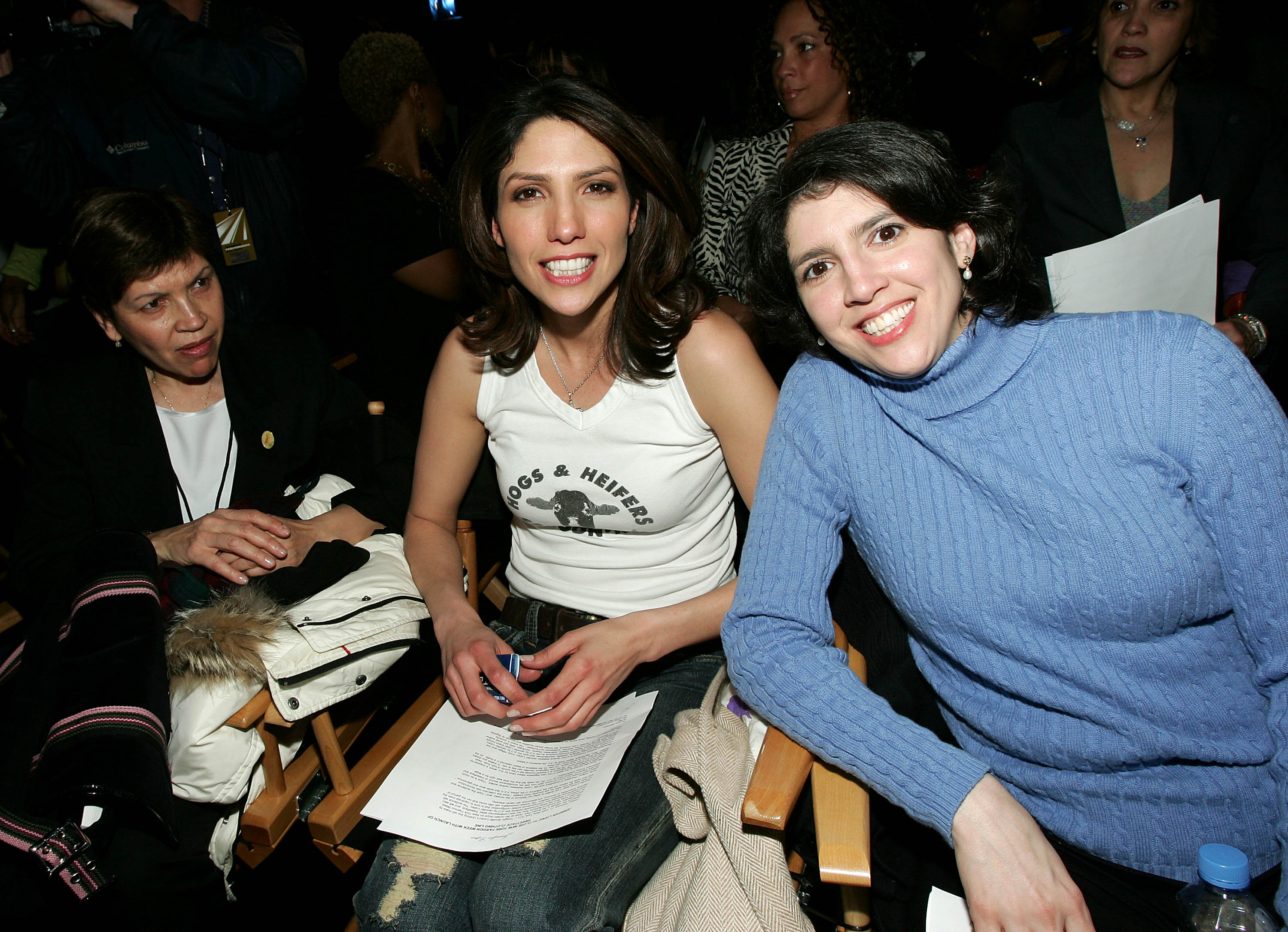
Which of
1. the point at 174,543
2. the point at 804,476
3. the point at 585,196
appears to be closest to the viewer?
the point at 804,476

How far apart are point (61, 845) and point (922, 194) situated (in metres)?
1.74

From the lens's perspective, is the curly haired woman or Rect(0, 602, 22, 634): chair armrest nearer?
Rect(0, 602, 22, 634): chair armrest

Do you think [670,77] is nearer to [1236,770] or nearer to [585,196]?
[585,196]

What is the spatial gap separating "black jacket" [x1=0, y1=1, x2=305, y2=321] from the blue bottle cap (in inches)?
111

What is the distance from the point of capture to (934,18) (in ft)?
12.6

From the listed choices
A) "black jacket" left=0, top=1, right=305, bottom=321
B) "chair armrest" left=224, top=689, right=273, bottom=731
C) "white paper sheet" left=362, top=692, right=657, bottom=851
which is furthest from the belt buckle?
"black jacket" left=0, top=1, right=305, bottom=321

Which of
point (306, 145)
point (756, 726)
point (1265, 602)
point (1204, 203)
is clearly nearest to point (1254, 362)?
point (1204, 203)

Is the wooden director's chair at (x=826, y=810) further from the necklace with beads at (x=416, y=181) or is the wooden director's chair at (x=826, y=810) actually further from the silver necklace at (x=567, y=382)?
the necklace with beads at (x=416, y=181)

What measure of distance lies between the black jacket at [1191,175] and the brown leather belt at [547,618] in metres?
1.55

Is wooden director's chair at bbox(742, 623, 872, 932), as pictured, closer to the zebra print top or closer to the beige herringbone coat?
the beige herringbone coat

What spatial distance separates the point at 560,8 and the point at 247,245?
184cm

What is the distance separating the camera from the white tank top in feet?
5.27

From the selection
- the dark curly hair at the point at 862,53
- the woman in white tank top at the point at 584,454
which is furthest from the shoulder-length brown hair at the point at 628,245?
the dark curly hair at the point at 862,53

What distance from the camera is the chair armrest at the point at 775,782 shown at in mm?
1134
